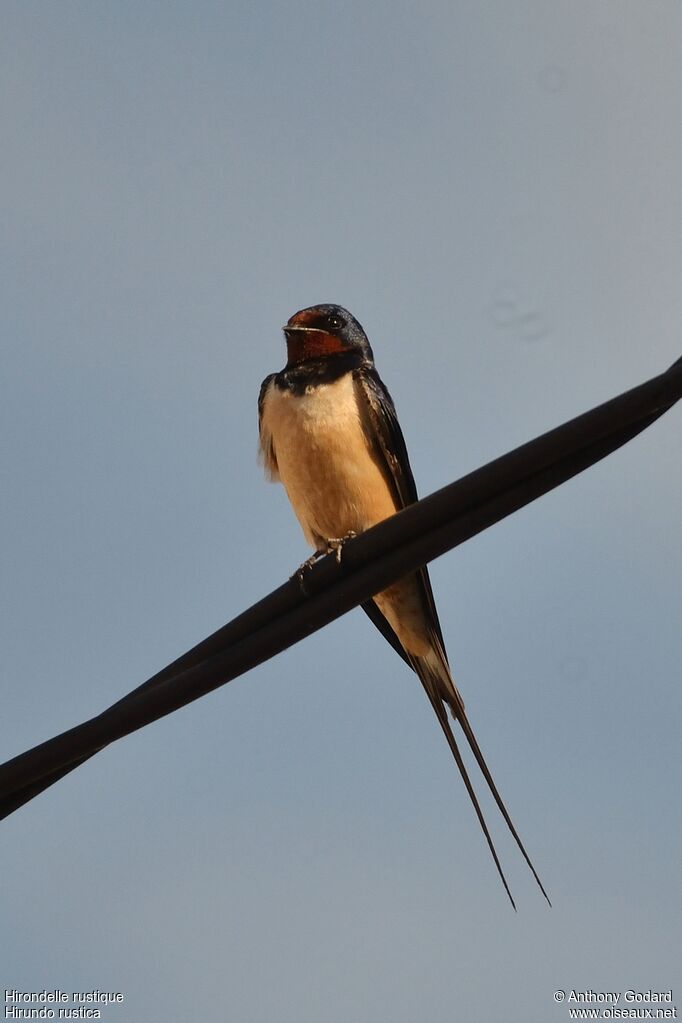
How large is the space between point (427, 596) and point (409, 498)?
37 centimetres

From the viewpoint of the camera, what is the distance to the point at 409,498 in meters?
4.82

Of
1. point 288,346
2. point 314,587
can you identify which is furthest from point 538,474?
point 288,346

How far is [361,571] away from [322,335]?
8.64ft

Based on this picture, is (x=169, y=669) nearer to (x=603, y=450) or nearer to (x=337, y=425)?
(x=603, y=450)

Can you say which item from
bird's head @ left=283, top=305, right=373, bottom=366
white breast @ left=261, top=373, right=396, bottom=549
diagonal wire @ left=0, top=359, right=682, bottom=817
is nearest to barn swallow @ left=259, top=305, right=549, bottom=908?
white breast @ left=261, top=373, right=396, bottom=549

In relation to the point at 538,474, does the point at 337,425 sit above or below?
above

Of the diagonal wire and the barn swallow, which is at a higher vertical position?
the barn swallow

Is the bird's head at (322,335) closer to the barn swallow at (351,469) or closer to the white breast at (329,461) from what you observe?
the barn swallow at (351,469)

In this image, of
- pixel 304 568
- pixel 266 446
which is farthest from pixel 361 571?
pixel 266 446

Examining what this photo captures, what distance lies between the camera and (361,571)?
2.69m

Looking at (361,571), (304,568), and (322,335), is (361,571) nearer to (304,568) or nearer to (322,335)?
(304,568)

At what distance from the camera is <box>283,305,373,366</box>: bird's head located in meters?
5.16

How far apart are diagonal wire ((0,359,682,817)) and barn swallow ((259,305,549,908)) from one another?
176 centimetres

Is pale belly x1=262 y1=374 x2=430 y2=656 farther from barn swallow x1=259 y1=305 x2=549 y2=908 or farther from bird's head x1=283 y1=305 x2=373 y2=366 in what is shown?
bird's head x1=283 y1=305 x2=373 y2=366
